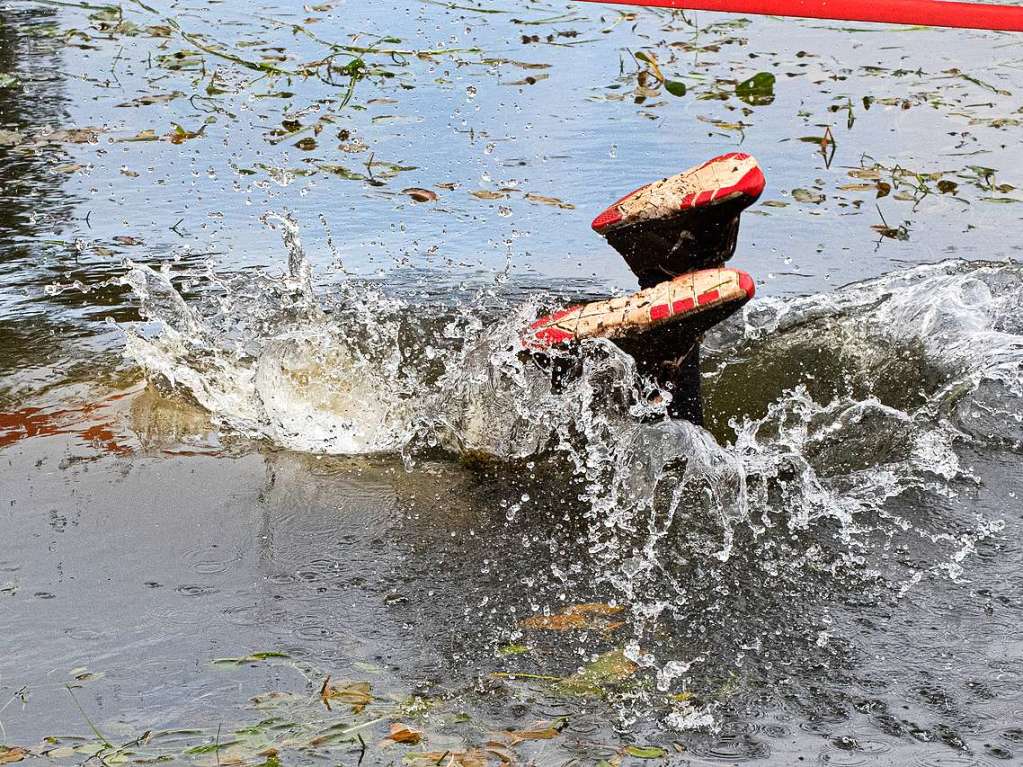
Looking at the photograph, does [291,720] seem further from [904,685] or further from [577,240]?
[577,240]

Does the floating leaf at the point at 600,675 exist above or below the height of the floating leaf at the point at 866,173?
below

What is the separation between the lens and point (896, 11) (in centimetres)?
405

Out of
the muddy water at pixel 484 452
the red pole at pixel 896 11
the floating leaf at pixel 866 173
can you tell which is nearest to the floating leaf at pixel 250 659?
the muddy water at pixel 484 452

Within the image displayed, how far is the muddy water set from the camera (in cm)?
261

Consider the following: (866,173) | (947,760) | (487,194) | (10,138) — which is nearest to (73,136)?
(10,138)

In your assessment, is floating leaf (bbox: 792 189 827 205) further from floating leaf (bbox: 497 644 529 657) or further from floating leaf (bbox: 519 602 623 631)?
floating leaf (bbox: 497 644 529 657)

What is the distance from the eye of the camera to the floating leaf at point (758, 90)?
748cm

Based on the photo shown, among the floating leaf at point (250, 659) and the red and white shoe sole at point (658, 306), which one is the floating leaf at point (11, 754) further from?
the red and white shoe sole at point (658, 306)

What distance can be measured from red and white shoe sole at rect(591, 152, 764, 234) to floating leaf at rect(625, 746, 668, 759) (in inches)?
60.3

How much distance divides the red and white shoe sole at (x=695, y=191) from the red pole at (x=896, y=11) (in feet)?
2.87

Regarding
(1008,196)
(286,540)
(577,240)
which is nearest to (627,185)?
(577,240)

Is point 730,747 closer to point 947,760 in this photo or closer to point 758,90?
point 947,760

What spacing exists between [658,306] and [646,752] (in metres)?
1.29

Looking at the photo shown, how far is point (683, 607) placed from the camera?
117 inches
